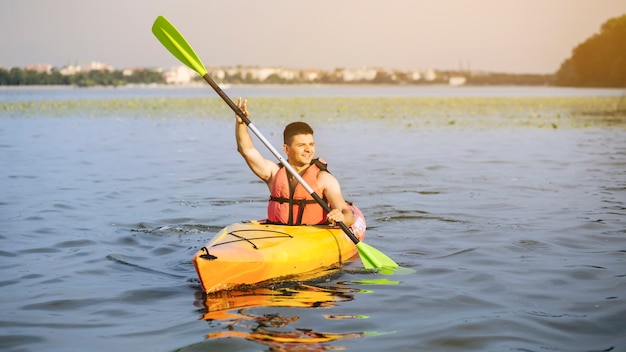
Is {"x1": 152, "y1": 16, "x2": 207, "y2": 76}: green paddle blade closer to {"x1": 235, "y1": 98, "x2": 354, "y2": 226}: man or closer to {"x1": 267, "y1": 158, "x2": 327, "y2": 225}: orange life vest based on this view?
{"x1": 235, "y1": 98, "x2": 354, "y2": 226}: man

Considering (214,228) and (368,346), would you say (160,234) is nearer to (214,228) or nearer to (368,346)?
(214,228)

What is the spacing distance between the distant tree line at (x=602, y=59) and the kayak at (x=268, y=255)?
87.0 metres

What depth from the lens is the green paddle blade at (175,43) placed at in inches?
290

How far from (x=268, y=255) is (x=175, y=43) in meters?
2.54

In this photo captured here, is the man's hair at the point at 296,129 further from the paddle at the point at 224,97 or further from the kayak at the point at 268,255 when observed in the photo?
the kayak at the point at 268,255

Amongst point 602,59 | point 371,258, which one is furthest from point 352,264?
point 602,59

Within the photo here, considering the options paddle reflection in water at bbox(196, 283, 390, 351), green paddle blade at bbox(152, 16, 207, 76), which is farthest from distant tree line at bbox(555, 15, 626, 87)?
paddle reflection in water at bbox(196, 283, 390, 351)

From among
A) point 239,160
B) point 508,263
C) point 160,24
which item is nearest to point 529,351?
point 508,263

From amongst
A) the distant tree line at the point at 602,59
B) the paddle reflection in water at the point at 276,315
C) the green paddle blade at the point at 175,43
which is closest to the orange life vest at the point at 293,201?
the paddle reflection in water at the point at 276,315

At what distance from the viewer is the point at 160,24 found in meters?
7.49

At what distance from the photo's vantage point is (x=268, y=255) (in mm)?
5895

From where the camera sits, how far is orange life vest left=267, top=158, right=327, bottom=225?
6672 millimetres

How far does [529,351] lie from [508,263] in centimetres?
236

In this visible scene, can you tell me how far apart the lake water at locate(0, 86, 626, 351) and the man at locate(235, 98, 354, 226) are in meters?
0.56
